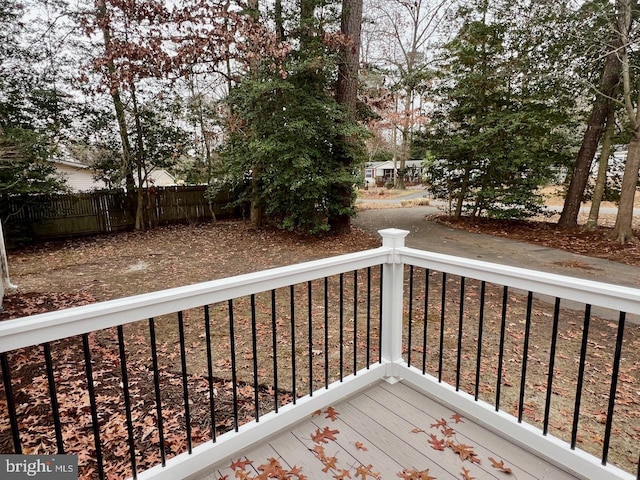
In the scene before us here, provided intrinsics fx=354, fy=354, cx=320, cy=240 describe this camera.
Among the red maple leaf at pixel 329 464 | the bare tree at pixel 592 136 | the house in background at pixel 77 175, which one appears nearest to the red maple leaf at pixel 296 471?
the red maple leaf at pixel 329 464

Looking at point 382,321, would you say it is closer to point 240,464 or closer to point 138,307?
point 240,464

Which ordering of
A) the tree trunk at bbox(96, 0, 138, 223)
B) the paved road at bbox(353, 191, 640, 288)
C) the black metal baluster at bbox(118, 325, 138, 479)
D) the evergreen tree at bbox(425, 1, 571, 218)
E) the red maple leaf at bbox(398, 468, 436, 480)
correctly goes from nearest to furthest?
the black metal baluster at bbox(118, 325, 138, 479)
the red maple leaf at bbox(398, 468, 436, 480)
the paved road at bbox(353, 191, 640, 288)
the evergreen tree at bbox(425, 1, 571, 218)
the tree trunk at bbox(96, 0, 138, 223)

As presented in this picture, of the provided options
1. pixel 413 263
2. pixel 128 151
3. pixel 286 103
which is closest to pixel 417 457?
pixel 413 263

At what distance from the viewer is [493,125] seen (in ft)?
30.0

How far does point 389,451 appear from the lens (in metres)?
1.83

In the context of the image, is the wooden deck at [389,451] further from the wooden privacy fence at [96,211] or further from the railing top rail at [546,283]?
the wooden privacy fence at [96,211]

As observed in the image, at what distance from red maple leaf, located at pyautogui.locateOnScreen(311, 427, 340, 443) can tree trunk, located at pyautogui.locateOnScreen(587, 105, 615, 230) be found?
387 inches

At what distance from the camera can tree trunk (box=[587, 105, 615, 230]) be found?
8.62 metres

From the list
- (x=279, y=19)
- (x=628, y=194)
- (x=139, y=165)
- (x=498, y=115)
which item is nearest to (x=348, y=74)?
(x=279, y=19)

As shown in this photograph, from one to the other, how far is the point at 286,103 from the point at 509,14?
5867mm

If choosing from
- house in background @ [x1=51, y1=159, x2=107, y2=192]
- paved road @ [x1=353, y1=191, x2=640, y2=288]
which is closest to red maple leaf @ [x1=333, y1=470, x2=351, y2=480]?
paved road @ [x1=353, y1=191, x2=640, y2=288]

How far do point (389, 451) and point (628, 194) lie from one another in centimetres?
876

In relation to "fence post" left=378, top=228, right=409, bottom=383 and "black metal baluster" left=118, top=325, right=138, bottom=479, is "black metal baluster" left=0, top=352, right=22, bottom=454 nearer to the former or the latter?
"black metal baluster" left=118, top=325, right=138, bottom=479

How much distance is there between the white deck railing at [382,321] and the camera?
1.31m
